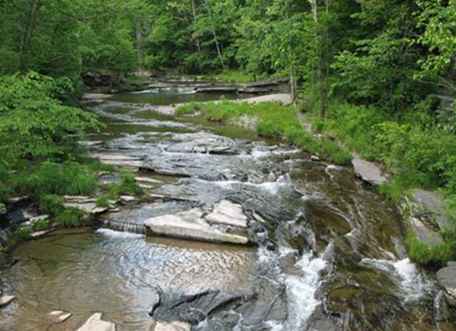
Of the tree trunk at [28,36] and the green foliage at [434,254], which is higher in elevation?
the tree trunk at [28,36]

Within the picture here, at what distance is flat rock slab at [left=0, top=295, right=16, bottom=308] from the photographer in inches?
243

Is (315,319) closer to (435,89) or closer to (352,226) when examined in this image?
(352,226)

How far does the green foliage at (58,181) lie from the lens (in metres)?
9.36

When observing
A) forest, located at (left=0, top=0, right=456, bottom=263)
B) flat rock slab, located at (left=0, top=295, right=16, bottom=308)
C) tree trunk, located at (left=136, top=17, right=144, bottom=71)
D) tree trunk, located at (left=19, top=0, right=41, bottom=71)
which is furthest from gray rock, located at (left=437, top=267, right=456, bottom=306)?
tree trunk, located at (left=136, top=17, right=144, bottom=71)

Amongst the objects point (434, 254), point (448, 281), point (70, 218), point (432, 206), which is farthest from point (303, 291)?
point (70, 218)

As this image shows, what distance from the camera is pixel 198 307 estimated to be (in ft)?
20.5

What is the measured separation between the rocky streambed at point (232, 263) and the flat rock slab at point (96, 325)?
0.02 m

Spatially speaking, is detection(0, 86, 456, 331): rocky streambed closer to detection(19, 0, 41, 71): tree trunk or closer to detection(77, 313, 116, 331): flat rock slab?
detection(77, 313, 116, 331): flat rock slab

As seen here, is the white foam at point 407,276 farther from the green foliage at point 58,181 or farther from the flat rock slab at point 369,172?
the green foliage at point 58,181

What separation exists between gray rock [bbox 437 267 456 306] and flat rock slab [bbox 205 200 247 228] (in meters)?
3.52

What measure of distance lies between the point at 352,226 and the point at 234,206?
8.09 ft

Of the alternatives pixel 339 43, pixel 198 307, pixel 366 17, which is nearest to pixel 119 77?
pixel 339 43

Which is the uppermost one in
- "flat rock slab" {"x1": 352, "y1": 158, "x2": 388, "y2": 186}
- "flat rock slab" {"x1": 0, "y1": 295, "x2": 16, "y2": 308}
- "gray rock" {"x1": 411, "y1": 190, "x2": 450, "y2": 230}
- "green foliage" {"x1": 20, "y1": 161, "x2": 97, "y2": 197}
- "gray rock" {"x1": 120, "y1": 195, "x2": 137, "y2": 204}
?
"green foliage" {"x1": 20, "y1": 161, "x2": 97, "y2": 197}

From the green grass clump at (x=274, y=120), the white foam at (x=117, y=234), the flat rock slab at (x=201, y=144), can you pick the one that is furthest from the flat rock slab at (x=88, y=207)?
the green grass clump at (x=274, y=120)
